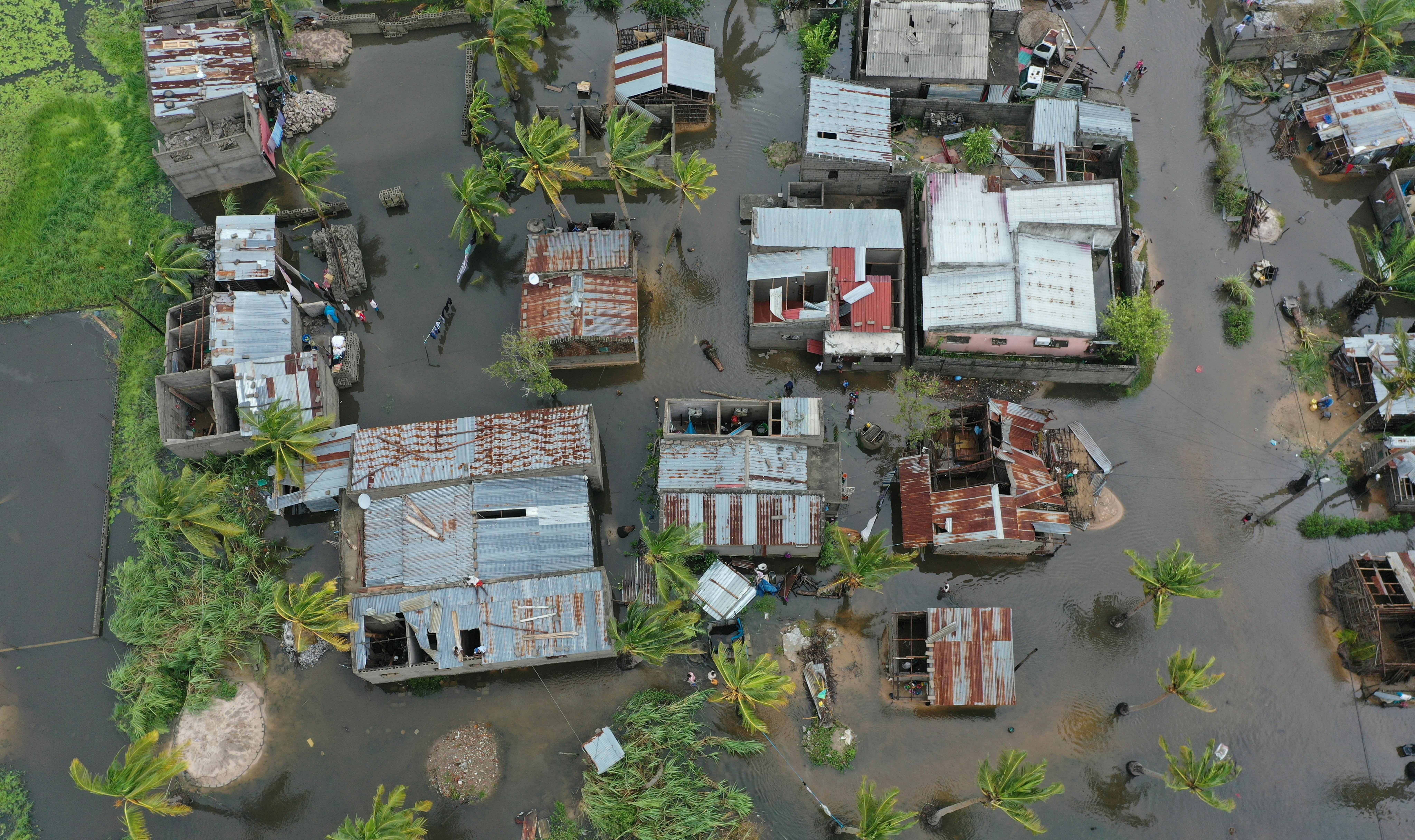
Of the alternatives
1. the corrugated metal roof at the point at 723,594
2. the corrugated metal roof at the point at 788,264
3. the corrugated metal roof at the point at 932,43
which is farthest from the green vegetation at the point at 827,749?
the corrugated metal roof at the point at 932,43

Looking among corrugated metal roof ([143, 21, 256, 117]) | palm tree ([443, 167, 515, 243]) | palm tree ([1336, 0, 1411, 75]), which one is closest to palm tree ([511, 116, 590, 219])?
palm tree ([443, 167, 515, 243])

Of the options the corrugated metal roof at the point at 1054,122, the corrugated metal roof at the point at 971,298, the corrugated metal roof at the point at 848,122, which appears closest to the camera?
the corrugated metal roof at the point at 971,298

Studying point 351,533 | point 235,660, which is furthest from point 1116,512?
point 235,660

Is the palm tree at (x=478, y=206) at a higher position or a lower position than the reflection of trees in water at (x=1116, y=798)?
higher

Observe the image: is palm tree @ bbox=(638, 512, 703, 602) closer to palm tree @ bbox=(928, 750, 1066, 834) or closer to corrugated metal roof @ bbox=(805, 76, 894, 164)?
palm tree @ bbox=(928, 750, 1066, 834)

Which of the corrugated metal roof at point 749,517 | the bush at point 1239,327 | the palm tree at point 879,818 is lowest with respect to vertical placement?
the palm tree at point 879,818

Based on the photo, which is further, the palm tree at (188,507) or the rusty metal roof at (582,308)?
the rusty metal roof at (582,308)

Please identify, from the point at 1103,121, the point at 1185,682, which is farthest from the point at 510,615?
the point at 1103,121

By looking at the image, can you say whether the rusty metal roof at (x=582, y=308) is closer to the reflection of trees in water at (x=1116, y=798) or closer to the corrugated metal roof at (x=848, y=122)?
the corrugated metal roof at (x=848, y=122)
